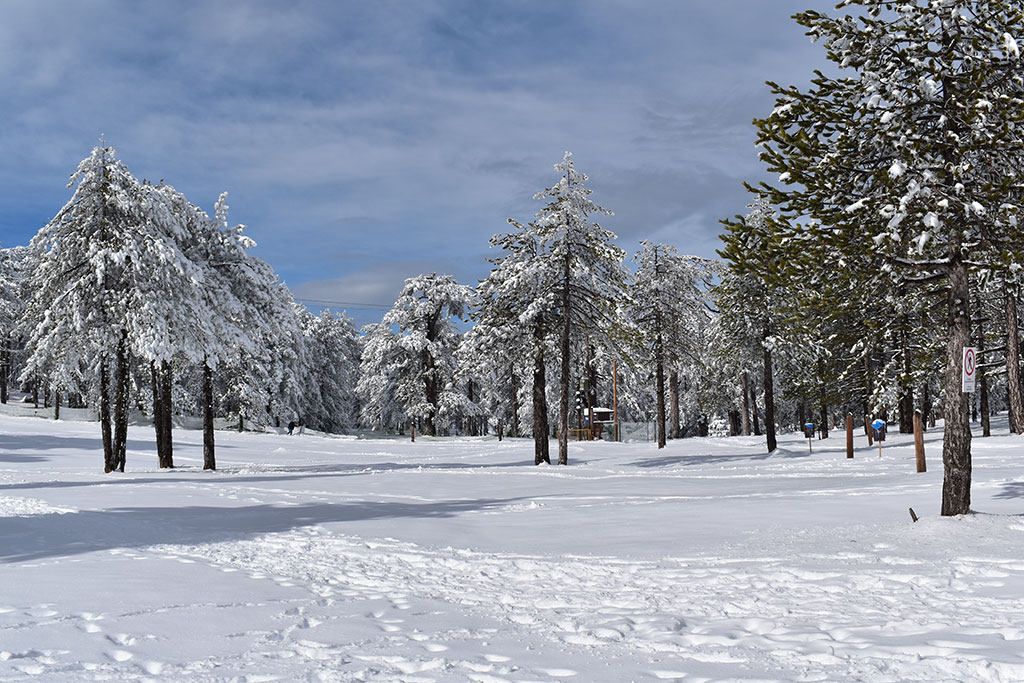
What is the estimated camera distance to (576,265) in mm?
28406

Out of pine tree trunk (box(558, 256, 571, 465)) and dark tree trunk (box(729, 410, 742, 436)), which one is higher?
pine tree trunk (box(558, 256, 571, 465))

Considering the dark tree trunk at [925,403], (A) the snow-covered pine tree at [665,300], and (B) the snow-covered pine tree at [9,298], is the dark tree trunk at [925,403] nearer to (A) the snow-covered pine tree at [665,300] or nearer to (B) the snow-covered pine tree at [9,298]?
(A) the snow-covered pine tree at [665,300]

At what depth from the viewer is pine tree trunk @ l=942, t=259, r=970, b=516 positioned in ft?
33.7

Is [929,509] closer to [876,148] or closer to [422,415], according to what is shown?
[876,148]

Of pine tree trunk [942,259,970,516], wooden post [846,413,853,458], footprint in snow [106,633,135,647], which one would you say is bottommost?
wooden post [846,413,853,458]

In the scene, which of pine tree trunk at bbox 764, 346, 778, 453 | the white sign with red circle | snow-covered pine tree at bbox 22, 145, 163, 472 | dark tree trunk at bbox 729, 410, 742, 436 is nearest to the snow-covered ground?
the white sign with red circle

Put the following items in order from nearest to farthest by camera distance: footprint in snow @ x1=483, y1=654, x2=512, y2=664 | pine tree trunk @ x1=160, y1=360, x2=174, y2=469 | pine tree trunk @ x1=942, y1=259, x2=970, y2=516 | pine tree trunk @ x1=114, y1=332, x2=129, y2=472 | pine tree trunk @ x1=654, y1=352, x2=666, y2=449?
footprint in snow @ x1=483, y1=654, x2=512, y2=664
pine tree trunk @ x1=942, y1=259, x2=970, y2=516
pine tree trunk @ x1=114, y1=332, x2=129, y2=472
pine tree trunk @ x1=160, y1=360, x2=174, y2=469
pine tree trunk @ x1=654, y1=352, x2=666, y2=449

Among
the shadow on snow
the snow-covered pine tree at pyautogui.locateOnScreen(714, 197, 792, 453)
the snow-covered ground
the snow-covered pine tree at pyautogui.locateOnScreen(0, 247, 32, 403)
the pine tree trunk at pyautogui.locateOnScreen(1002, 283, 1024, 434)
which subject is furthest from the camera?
the snow-covered pine tree at pyautogui.locateOnScreen(0, 247, 32, 403)

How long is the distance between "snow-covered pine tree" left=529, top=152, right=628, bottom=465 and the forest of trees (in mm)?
84

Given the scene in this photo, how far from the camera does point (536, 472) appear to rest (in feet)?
80.0

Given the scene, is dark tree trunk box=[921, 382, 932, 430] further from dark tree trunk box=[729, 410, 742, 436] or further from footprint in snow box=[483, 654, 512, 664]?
footprint in snow box=[483, 654, 512, 664]

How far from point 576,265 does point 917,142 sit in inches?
729

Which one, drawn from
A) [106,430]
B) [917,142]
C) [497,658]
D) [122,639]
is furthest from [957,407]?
[106,430]

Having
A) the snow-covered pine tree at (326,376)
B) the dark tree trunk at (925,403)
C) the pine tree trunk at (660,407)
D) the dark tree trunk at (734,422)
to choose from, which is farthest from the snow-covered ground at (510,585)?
the snow-covered pine tree at (326,376)
